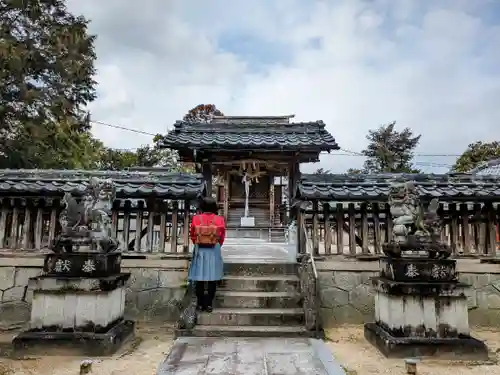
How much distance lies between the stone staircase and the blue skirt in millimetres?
697

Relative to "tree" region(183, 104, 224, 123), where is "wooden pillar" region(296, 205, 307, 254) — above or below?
below

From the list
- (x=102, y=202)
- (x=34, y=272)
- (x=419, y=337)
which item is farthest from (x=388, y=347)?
(x=34, y=272)

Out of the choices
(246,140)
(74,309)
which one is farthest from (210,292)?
(246,140)

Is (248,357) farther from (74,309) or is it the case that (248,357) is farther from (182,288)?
(182,288)

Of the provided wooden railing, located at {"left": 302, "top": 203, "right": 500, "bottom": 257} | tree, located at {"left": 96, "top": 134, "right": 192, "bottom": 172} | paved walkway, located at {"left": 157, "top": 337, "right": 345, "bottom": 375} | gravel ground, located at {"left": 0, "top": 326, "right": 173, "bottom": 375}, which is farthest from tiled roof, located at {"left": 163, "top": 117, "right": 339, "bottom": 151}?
tree, located at {"left": 96, "top": 134, "right": 192, "bottom": 172}

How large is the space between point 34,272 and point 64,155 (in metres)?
11.7

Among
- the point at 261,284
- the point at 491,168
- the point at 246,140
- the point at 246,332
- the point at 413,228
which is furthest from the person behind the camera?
the point at 491,168

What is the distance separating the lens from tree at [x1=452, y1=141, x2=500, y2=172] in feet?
93.8

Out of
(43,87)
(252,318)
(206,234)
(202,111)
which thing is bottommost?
(252,318)

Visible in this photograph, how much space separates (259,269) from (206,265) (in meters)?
1.67

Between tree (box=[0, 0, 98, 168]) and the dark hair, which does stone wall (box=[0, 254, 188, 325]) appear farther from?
tree (box=[0, 0, 98, 168])

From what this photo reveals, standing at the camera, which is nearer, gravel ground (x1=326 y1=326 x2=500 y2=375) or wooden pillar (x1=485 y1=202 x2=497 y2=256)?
gravel ground (x1=326 y1=326 x2=500 y2=375)

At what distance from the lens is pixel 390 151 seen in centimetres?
3428

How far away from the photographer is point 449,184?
7.96m
